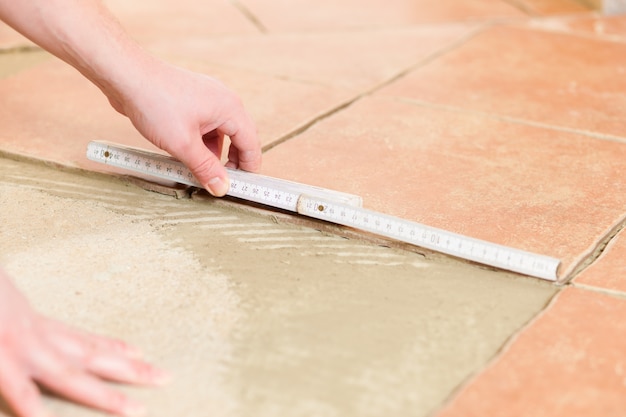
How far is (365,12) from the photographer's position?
3406mm

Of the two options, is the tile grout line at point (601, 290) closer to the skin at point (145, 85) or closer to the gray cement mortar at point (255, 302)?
the gray cement mortar at point (255, 302)

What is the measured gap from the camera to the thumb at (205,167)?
164 centimetres

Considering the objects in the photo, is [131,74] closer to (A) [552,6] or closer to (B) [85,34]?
(B) [85,34]

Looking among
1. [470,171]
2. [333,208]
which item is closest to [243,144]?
[333,208]

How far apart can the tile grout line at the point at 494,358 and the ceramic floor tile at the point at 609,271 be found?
69 mm

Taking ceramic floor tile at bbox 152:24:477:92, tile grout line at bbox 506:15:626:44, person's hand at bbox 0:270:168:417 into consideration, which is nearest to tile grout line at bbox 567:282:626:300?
person's hand at bbox 0:270:168:417

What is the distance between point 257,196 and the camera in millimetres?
1777

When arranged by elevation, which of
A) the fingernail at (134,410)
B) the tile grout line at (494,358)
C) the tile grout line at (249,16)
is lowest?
the tile grout line at (494,358)

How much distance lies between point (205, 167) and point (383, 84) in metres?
1.07

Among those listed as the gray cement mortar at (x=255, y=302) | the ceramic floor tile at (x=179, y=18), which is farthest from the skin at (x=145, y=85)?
the ceramic floor tile at (x=179, y=18)

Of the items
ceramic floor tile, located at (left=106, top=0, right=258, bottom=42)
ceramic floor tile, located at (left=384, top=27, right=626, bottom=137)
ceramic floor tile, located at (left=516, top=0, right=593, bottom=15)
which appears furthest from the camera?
ceramic floor tile, located at (left=516, top=0, right=593, bottom=15)

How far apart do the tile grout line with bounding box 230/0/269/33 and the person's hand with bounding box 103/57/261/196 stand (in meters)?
1.51

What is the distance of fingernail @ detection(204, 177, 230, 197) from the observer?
1716mm

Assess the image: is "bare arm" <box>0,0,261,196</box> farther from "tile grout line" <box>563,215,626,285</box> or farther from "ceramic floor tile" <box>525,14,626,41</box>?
"ceramic floor tile" <box>525,14,626,41</box>
